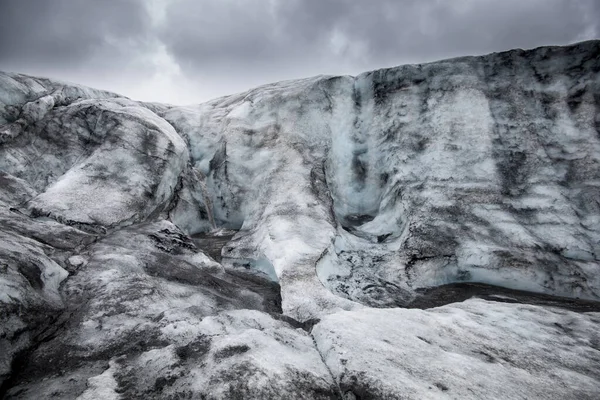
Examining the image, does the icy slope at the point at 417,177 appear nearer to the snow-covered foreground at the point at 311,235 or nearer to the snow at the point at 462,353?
the snow-covered foreground at the point at 311,235

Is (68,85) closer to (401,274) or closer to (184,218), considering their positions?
(184,218)

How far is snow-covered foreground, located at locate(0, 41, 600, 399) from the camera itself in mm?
4480

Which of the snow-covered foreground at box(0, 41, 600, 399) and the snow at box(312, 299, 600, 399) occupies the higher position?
the snow-covered foreground at box(0, 41, 600, 399)

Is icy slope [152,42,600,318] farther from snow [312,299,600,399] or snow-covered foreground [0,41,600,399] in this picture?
snow [312,299,600,399]

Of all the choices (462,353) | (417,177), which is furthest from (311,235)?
(462,353)

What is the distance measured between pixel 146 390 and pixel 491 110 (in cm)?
1400

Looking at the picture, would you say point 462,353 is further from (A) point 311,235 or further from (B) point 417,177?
(B) point 417,177

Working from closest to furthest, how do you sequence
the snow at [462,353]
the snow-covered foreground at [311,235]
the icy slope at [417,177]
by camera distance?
the snow at [462,353]
the snow-covered foreground at [311,235]
the icy slope at [417,177]

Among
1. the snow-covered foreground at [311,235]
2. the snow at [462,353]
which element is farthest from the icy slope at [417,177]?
the snow at [462,353]

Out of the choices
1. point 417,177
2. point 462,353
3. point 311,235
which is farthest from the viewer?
point 417,177

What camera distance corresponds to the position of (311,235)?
9.82 m

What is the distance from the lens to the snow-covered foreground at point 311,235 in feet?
14.7

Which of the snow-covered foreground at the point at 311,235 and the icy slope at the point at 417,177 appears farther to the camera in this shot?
the icy slope at the point at 417,177

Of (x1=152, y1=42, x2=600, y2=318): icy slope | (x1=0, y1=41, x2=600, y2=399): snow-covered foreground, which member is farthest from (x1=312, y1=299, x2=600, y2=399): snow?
(x1=152, y1=42, x2=600, y2=318): icy slope
